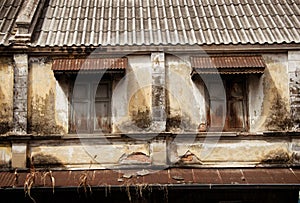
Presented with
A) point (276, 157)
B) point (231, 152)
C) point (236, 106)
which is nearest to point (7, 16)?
point (236, 106)

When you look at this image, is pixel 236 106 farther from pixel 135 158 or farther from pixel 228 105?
pixel 135 158

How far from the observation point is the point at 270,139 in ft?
32.9

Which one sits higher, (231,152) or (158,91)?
(158,91)

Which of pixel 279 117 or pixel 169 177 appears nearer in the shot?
pixel 169 177

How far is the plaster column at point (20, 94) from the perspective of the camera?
9.88 metres

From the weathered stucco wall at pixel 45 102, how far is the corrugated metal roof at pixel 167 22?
67 centimetres

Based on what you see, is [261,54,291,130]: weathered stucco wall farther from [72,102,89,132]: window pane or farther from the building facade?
[72,102,89,132]: window pane

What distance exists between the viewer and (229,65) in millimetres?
9969

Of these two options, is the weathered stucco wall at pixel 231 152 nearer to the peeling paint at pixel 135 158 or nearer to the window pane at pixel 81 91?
the peeling paint at pixel 135 158

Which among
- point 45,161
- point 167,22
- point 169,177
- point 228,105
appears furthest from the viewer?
point 167,22

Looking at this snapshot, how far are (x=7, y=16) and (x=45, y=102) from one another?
2969 mm

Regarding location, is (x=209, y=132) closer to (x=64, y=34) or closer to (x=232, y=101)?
(x=232, y=101)

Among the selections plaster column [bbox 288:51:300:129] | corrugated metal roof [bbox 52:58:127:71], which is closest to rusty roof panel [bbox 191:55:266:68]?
plaster column [bbox 288:51:300:129]

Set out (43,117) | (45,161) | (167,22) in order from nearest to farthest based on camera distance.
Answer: (45,161) < (43,117) < (167,22)
